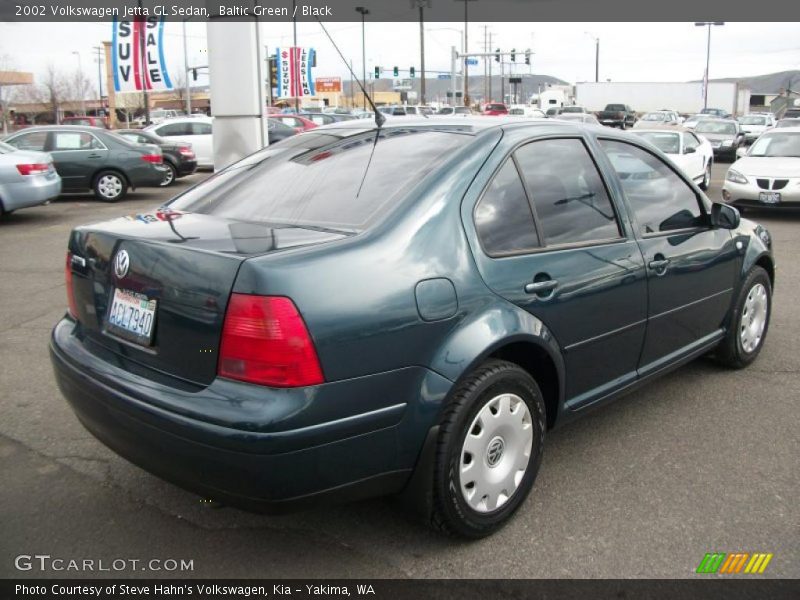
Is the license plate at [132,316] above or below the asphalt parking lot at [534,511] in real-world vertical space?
above

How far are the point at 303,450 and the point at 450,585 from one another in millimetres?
787

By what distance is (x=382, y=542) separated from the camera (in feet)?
9.54

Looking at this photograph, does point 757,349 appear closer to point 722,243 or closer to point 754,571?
point 722,243

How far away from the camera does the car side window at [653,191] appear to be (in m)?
3.76

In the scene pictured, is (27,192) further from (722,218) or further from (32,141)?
(722,218)

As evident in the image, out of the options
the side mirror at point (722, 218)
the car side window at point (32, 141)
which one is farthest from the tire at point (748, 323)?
the car side window at point (32, 141)

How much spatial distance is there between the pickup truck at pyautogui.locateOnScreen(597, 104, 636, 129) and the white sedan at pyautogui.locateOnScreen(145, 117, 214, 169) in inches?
1080

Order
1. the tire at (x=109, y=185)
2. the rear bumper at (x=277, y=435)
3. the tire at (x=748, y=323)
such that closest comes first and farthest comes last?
1. the rear bumper at (x=277, y=435)
2. the tire at (x=748, y=323)
3. the tire at (x=109, y=185)

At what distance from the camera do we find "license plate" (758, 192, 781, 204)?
11547mm

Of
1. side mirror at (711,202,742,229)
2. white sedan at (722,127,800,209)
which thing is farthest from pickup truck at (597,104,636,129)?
side mirror at (711,202,742,229)

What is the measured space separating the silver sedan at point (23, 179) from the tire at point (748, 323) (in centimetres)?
1002

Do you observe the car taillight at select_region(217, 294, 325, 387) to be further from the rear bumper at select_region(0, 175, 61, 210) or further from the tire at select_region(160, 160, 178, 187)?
the tire at select_region(160, 160, 178, 187)

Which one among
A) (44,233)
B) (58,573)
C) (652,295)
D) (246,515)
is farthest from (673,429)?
(44,233)

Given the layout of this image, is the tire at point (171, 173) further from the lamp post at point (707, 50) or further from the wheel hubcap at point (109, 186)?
the lamp post at point (707, 50)
